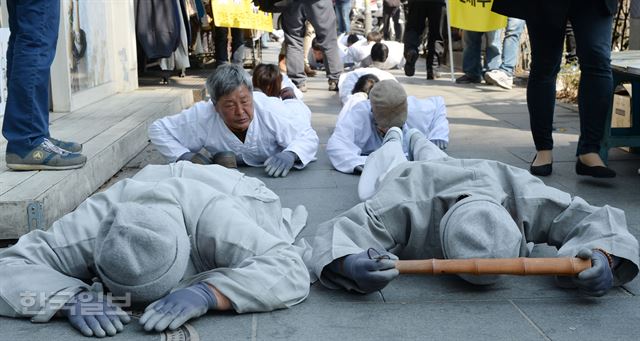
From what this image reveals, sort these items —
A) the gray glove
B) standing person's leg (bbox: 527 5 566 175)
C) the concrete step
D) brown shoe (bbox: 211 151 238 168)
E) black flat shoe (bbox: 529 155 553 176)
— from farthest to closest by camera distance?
the gray glove, brown shoe (bbox: 211 151 238 168), black flat shoe (bbox: 529 155 553 176), standing person's leg (bbox: 527 5 566 175), the concrete step

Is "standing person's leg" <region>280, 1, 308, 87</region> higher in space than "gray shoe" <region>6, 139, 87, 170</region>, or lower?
higher

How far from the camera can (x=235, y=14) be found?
9.91 metres

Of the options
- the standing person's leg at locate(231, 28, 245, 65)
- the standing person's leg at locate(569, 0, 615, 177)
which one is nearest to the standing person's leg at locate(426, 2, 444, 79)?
the standing person's leg at locate(231, 28, 245, 65)

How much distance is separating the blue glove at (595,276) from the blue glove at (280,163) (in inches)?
98.6

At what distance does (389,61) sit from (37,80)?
30.0 ft

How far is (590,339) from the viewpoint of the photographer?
97.3 inches

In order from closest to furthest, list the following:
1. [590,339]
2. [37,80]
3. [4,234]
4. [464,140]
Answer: [590,339] → [4,234] → [37,80] → [464,140]

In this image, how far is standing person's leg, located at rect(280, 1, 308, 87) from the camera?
8555 millimetres

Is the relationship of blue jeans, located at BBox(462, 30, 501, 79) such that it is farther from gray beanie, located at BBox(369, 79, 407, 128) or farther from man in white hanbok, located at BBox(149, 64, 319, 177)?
man in white hanbok, located at BBox(149, 64, 319, 177)

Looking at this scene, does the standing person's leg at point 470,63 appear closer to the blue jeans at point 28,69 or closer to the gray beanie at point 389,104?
the gray beanie at point 389,104

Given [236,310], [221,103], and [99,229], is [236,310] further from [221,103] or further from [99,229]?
[221,103]

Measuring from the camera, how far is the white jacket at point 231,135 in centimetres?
509

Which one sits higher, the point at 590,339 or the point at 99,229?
the point at 99,229

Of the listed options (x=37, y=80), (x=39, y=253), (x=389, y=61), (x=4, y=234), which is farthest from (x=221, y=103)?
(x=389, y=61)
